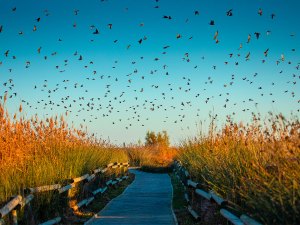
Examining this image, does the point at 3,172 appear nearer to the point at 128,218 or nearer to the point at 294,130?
the point at 128,218

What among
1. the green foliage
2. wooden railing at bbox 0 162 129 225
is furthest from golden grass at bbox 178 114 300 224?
the green foliage

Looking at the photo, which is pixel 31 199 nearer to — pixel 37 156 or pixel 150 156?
pixel 37 156

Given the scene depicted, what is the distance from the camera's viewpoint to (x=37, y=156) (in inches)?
478

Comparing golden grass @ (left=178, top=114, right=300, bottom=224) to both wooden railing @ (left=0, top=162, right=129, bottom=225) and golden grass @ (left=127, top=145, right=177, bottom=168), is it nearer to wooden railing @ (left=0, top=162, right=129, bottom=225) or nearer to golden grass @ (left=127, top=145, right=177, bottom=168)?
wooden railing @ (left=0, top=162, right=129, bottom=225)

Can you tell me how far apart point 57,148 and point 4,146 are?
3375mm

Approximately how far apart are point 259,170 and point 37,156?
637 centimetres

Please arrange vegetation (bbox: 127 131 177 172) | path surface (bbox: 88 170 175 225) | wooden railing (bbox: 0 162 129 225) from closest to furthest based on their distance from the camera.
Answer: wooden railing (bbox: 0 162 129 225) → path surface (bbox: 88 170 175 225) → vegetation (bbox: 127 131 177 172)

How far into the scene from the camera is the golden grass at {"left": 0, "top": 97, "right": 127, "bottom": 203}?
10008 mm

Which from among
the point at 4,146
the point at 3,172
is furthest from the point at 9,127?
the point at 3,172

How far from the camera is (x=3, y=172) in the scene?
9.77 meters

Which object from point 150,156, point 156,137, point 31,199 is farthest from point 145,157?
point 31,199

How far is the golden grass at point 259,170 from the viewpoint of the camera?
5477mm

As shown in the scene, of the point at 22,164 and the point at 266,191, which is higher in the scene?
the point at 22,164

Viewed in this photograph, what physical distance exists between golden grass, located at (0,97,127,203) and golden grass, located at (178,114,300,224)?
343 cm
